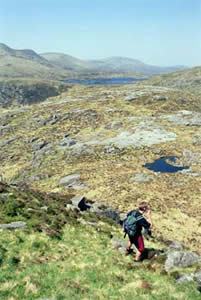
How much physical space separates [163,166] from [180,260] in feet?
136

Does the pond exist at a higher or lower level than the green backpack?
lower

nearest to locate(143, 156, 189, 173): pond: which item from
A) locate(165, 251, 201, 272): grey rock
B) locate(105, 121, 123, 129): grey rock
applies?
locate(105, 121, 123, 129): grey rock

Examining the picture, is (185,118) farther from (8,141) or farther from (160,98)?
(8,141)

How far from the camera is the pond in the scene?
54.5 metres

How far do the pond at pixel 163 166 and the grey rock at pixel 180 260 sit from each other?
125ft

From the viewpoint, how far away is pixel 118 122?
274 ft

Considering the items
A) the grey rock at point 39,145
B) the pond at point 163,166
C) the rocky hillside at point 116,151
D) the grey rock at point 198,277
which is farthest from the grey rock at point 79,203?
the grey rock at point 39,145

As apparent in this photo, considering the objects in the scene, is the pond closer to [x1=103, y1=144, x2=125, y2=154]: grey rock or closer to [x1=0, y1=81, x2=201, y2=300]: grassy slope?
[x1=0, y1=81, x2=201, y2=300]: grassy slope

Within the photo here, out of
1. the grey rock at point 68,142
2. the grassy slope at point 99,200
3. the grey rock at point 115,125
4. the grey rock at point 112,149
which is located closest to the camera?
the grassy slope at point 99,200

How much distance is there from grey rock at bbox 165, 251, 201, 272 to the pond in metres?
38.1

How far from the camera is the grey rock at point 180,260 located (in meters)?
15.4

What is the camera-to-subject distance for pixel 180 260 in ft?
51.9

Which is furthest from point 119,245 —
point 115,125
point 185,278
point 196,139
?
point 115,125

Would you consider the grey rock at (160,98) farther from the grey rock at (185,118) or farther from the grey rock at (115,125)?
the grey rock at (115,125)
